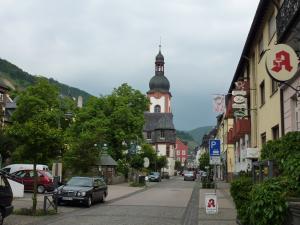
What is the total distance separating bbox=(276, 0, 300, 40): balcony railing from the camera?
15.5 m

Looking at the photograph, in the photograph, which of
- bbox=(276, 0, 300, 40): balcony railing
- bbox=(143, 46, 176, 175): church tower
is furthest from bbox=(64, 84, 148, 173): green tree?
bbox=(143, 46, 176, 175): church tower

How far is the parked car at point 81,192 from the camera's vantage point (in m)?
24.3

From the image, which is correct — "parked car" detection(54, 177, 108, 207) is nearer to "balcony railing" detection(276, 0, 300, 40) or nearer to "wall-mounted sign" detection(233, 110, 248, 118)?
"wall-mounted sign" detection(233, 110, 248, 118)

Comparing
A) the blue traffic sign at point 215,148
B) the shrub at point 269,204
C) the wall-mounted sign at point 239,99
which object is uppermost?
the wall-mounted sign at point 239,99

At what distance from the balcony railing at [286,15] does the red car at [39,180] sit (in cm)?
2149

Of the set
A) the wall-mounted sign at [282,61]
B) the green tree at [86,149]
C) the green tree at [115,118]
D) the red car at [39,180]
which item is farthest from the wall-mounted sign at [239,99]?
the green tree at [115,118]

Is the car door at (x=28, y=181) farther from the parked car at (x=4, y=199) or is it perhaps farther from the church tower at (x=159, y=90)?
the church tower at (x=159, y=90)

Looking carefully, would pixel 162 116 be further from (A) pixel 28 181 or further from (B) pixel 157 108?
(A) pixel 28 181

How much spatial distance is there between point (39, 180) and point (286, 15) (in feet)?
74.6

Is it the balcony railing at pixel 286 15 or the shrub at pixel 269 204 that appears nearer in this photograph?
the shrub at pixel 269 204

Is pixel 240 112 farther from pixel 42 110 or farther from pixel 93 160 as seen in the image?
pixel 42 110

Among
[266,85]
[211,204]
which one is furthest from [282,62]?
[266,85]

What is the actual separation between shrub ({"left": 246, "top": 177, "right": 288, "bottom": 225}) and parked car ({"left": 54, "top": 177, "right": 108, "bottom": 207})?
1596 cm

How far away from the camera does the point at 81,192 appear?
961 inches
